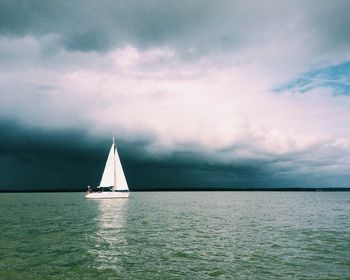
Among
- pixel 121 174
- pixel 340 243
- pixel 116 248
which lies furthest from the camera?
pixel 121 174

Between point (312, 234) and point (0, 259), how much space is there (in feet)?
99.9

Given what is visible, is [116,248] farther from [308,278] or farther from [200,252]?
[308,278]

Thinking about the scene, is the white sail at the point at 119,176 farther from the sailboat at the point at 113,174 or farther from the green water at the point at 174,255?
the green water at the point at 174,255

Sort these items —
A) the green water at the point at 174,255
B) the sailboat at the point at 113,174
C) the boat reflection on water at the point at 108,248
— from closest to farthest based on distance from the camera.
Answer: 1. the green water at the point at 174,255
2. the boat reflection on water at the point at 108,248
3. the sailboat at the point at 113,174

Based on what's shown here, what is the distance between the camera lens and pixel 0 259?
78.0ft

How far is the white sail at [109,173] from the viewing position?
119500mm

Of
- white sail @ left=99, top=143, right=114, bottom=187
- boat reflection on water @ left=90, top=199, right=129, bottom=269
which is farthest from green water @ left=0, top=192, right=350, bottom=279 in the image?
white sail @ left=99, top=143, right=114, bottom=187

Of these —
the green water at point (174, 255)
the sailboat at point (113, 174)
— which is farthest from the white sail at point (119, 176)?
the green water at point (174, 255)

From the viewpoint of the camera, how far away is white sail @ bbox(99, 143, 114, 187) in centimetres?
11950

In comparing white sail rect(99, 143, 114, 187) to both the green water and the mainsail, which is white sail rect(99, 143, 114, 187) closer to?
the mainsail

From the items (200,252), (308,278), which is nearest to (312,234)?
(200,252)

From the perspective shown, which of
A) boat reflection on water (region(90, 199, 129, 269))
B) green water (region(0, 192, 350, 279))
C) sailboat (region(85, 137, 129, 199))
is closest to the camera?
green water (region(0, 192, 350, 279))

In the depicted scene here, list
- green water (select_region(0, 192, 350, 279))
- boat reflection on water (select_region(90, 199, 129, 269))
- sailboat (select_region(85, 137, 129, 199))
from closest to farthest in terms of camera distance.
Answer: green water (select_region(0, 192, 350, 279))
boat reflection on water (select_region(90, 199, 129, 269))
sailboat (select_region(85, 137, 129, 199))

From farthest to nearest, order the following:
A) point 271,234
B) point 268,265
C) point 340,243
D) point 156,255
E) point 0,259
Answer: point 271,234, point 340,243, point 156,255, point 0,259, point 268,265
